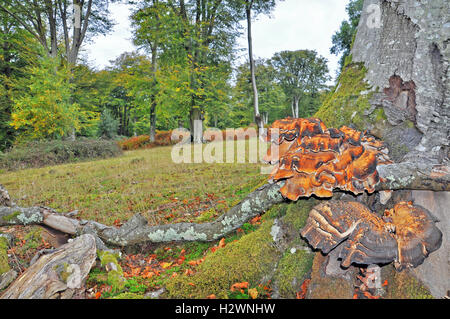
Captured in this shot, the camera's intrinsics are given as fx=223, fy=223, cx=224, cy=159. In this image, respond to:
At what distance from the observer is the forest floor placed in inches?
96.0

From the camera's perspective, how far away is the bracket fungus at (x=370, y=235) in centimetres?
169

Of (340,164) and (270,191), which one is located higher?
(340,164)

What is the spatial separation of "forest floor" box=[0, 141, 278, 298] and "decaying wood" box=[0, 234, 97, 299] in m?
0.19

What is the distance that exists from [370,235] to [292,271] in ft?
2.56

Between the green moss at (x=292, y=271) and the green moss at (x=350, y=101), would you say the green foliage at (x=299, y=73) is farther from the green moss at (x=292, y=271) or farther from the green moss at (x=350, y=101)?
the green moss at (x=292, y=271)

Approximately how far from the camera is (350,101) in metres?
2.88

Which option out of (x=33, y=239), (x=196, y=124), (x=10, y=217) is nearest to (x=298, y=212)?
(x=10, y=217)

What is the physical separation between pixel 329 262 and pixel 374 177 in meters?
0.84

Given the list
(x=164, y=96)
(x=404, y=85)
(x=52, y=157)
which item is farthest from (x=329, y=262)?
(x=164, y=96)

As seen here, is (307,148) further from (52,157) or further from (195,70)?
(195,70)

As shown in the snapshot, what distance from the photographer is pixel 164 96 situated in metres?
20.2

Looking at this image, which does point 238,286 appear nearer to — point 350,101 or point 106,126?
point 350,101
